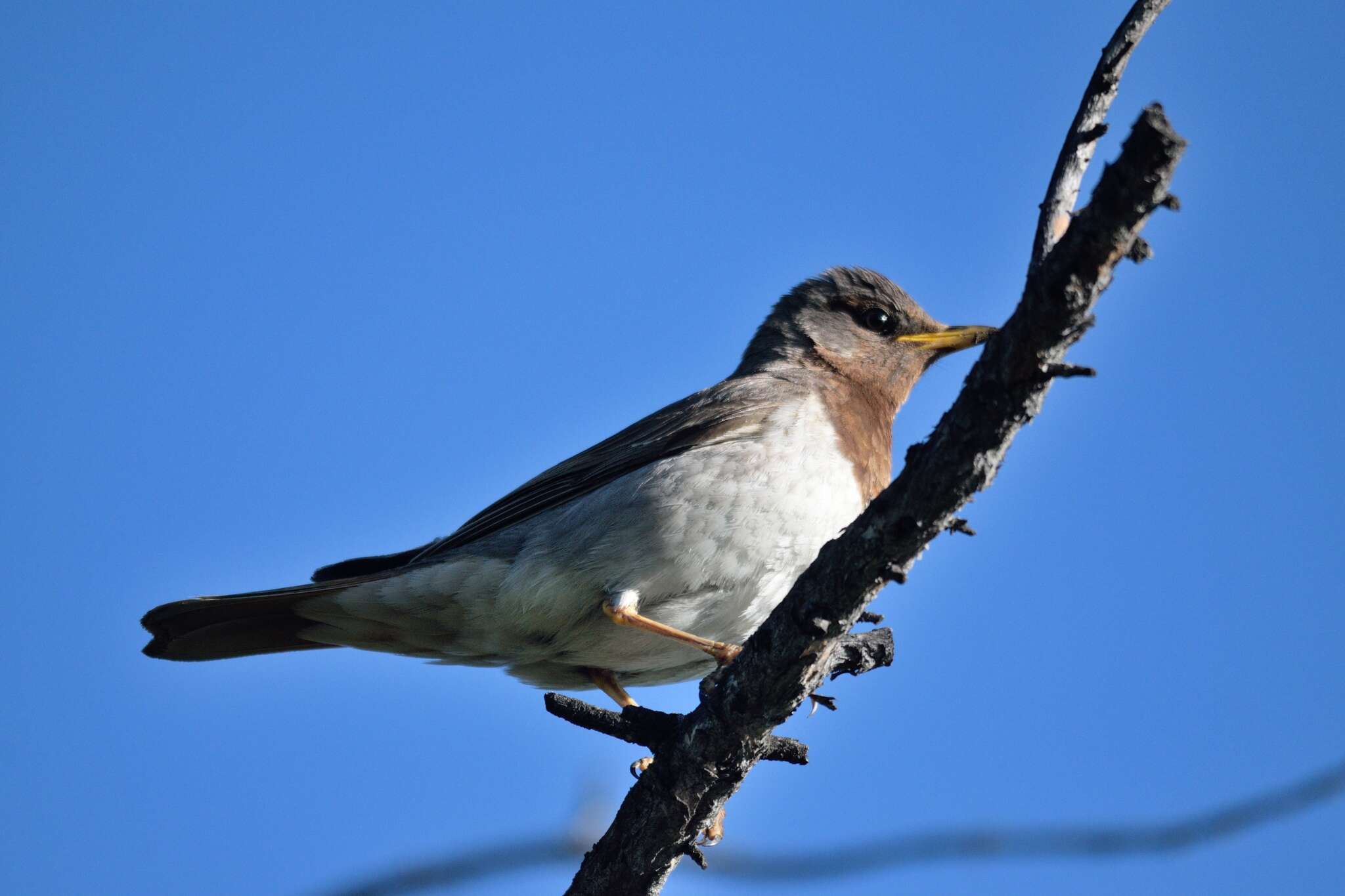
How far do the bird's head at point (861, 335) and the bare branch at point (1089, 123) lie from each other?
12.5 feet

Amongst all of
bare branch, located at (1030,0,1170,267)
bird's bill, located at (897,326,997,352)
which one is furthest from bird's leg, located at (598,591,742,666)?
bare branch, located at (1030,0,1170,267)

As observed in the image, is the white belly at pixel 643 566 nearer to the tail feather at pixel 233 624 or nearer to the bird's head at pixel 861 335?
the tail feather at pixel 233 624

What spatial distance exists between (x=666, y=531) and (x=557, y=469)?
4.14ft

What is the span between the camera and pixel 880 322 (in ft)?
27.4

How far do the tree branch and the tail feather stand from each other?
8.39ft

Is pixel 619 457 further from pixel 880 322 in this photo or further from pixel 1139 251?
pixel 1139 251

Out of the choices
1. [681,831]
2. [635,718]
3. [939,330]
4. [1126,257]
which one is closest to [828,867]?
[681,831]

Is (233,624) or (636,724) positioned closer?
(636,724)

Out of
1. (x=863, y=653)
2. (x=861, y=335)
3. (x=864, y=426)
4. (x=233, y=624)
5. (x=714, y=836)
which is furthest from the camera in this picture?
(x=861, y=335)

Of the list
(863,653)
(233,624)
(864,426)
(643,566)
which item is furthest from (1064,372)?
(233,624)

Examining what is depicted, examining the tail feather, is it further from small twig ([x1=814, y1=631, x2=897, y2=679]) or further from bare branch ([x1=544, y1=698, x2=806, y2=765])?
small twig ([x1=814, y1=631, x2=897, y2=679])

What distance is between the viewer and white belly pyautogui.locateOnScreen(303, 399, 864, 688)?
6.39m

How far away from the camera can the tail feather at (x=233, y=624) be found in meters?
6.86

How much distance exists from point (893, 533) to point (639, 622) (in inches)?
98.8
